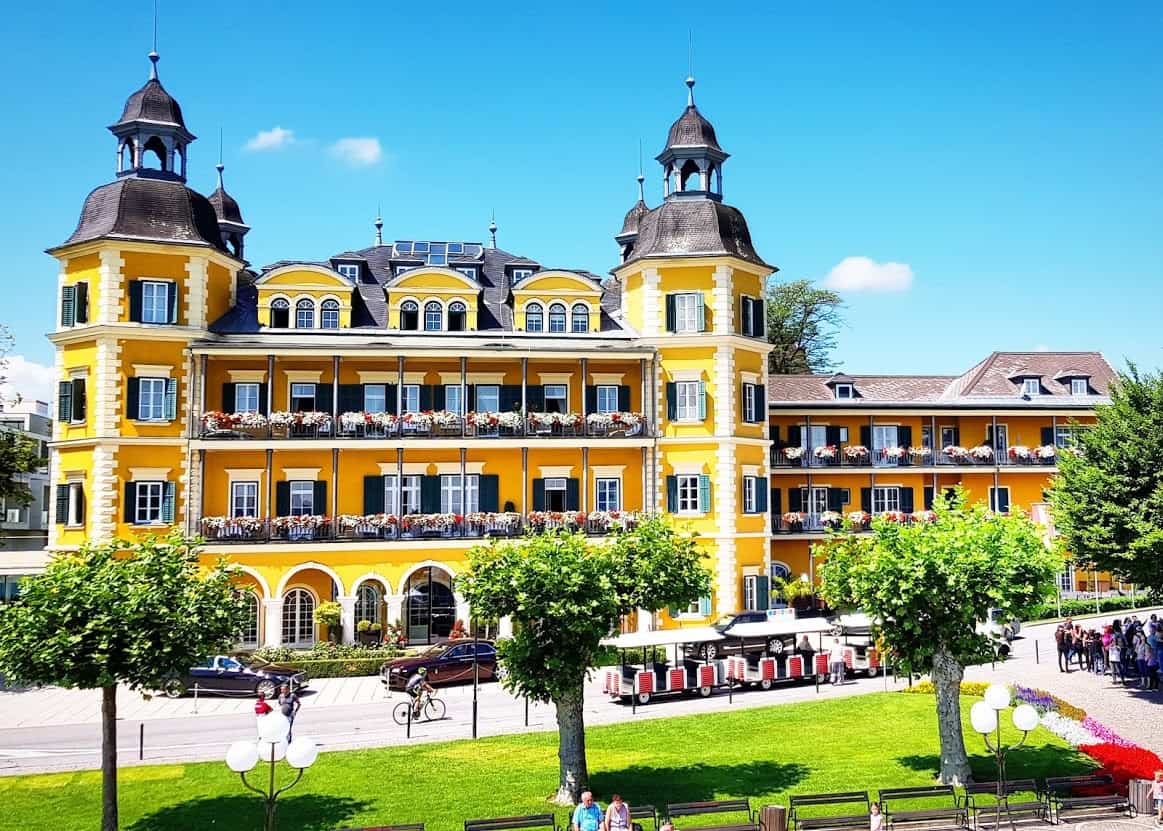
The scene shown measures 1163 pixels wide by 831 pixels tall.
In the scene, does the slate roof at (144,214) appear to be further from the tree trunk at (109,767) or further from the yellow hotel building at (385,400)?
the tree trunk at (109,767)

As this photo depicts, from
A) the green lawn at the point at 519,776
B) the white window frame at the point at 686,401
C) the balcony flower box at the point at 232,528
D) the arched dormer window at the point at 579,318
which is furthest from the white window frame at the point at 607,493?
the green lawn at the point at 519,776

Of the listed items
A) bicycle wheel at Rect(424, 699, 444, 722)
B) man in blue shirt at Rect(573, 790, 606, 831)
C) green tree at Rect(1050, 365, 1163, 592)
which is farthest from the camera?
green tree at Rect(1050, 365, 1163, 592)

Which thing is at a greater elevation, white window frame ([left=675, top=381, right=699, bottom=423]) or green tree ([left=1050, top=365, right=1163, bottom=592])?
white window frame ([left=675, top=381, right=699, bottom=423])

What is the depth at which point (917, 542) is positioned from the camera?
21.9 m

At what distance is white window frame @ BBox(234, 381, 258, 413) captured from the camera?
137 ft

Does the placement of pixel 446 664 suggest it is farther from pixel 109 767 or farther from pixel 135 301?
pixel 135 301

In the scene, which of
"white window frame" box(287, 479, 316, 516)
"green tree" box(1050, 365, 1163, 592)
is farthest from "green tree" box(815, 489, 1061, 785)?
"white window frame" box(287, 479, 316, 516)

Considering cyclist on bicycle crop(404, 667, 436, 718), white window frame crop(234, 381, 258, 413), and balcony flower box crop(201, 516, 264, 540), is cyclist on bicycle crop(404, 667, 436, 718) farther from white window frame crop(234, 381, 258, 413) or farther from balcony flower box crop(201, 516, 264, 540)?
white window frame crop(234, 381, 258, 413)

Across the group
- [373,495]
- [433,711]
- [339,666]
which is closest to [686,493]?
[373,495]

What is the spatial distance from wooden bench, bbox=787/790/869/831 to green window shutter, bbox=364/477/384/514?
2478cm

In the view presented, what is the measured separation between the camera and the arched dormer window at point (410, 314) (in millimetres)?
43969

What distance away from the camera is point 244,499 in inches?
1631

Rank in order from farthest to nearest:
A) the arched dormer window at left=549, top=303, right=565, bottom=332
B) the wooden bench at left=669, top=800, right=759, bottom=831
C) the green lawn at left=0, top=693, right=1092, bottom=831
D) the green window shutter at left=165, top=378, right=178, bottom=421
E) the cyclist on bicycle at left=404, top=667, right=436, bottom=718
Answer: the arched dormer window at left=549, top=303, right=565, bottom=332, the green window shutter at left=165, top=378, right=178, bottom=421, the cyclist on bicycle at left=404, top=667, right=436, bottom=718, the green lawn at left=0, top=693, right=1092, bottom=831, the wooden bench at left=669, top=800, right=759, bottom=831

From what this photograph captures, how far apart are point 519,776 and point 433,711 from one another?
7853 millimetres
